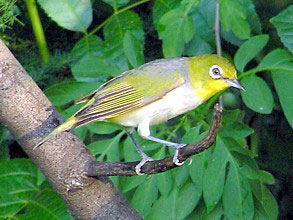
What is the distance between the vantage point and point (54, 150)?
1.92 meters

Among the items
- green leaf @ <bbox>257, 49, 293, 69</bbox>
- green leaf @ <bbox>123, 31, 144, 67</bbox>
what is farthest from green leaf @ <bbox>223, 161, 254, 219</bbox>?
green leaf @ <bbox>123, 31, 144, 67</bbox>

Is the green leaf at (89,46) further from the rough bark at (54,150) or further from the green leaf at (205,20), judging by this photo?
the rough bark at (54,150)

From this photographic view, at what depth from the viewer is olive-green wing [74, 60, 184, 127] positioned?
1.94 meters

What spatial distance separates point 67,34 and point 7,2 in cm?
63

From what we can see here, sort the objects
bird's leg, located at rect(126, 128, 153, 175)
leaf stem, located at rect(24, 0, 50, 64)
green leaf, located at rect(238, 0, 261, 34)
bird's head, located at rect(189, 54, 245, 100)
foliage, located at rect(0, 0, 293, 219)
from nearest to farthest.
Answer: bird's leg, located at rect(126, 128, 153, 175) → bird's head, located at rect(189, 54, 245, 100) → foliage, located at rect(0, 0, 293, 219) → green leaf, located at rect(238, 0, 261, 34) → leaf stem, located at rect(24, 0, 50, 64)

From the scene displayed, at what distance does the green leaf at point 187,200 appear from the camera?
2.12 meters

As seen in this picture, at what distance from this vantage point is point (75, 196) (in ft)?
6.26

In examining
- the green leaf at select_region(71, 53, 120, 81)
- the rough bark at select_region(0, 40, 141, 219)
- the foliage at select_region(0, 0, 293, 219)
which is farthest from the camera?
the green leaf at select_region(71, 53, 120, 81)

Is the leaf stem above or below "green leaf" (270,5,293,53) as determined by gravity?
above

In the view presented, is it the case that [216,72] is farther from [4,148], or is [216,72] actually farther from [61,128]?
[4,148]

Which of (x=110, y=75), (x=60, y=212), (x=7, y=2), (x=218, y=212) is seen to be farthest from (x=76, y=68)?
(x=218, y=212)

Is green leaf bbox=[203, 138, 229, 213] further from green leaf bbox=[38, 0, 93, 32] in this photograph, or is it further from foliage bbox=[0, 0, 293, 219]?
green leaf bbox=[38, 0, 93, 32]

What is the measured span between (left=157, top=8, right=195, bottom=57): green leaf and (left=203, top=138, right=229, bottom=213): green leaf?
0.41m

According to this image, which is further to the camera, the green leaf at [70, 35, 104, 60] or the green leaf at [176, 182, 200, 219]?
the green leaf at [70, 35, 104, 60]
